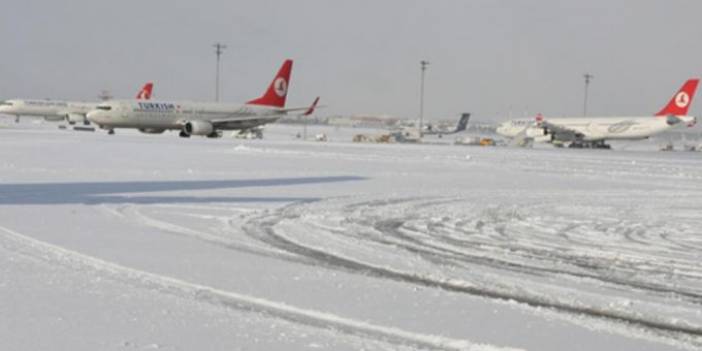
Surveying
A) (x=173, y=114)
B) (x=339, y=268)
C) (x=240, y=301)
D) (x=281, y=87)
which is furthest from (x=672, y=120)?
(x=240, y=301)

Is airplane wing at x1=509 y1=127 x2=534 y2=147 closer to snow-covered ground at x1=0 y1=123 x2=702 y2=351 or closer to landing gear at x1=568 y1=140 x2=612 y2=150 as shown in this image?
landing gear at x1=568 y1=140 x2=612 y2=150

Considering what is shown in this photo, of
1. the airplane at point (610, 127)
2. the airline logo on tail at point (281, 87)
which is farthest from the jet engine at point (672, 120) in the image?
the airline logo on tail at point (281, 87)

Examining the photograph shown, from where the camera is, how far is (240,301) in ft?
20.4

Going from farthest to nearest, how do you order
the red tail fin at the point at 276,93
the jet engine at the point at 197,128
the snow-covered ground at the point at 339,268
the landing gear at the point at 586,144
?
the landing gear at the point at 586,144, the red tail fin at the point at 276,93, the jet engine at the point at 197,128, the snow-covered ground at the point at 339,268

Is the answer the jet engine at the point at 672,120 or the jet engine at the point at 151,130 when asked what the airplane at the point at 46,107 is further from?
the jet engine at the point at 672,120

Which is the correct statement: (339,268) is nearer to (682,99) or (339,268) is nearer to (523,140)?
(523,140)

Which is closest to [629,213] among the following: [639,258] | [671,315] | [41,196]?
[639,258]

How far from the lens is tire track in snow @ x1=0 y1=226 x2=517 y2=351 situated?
5195 millimetres

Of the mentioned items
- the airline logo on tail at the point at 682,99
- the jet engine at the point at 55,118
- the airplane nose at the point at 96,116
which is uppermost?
the airline logo on tail at the point at 682,99

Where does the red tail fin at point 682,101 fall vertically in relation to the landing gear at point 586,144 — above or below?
above

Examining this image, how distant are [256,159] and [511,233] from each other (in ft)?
62.6

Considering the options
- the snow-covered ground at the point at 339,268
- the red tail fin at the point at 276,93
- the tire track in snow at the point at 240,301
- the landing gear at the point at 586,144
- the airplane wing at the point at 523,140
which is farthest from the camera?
the landing gear at the point at 586,144

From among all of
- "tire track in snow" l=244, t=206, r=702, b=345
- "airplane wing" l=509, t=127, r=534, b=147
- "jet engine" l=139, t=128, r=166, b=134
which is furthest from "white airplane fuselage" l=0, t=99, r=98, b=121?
"tire track in snow" l=244, t=206, r=702, b=345

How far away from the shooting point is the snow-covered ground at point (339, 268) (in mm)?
5355
